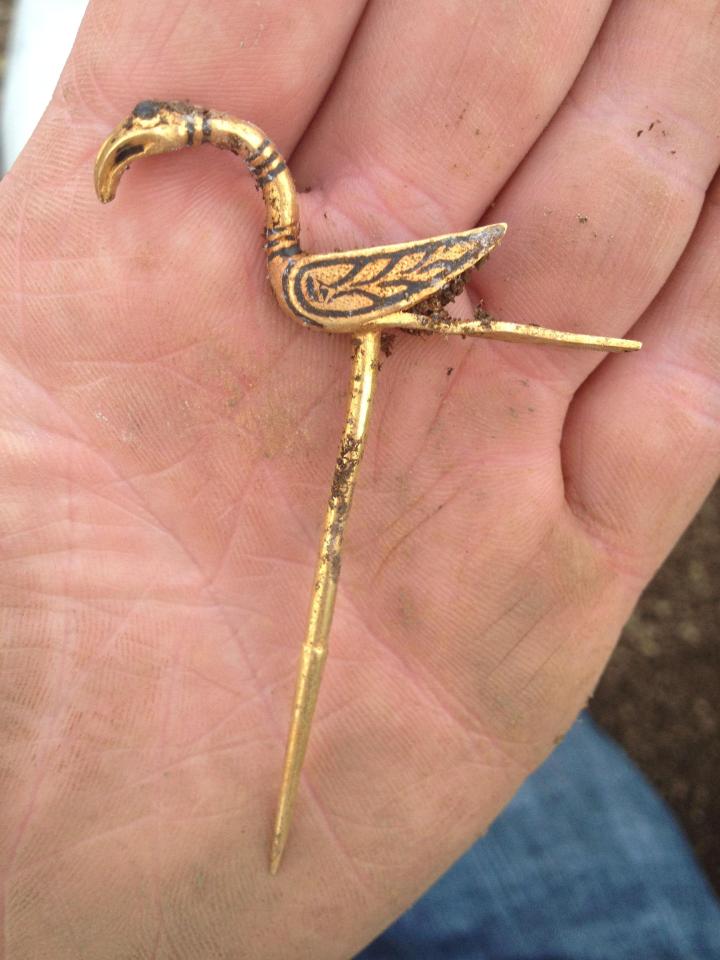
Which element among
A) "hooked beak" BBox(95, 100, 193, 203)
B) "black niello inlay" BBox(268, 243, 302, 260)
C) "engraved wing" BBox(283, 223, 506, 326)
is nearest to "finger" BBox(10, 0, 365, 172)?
"hooked beak" BBox(95, 100, 193, 203)

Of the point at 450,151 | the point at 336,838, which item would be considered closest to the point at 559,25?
the point at 450,151

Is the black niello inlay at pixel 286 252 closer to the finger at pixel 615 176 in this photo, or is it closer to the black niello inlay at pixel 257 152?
the black niello inlay at pixel 257 152

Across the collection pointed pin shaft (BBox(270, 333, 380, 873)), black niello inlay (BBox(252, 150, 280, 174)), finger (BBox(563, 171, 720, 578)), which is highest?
black niello inlay (BBox(252, 150, 280, 174))

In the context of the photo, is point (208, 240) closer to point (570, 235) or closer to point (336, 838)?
point (570, 235)

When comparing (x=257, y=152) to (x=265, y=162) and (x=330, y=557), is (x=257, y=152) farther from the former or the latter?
(x=330, y=557)

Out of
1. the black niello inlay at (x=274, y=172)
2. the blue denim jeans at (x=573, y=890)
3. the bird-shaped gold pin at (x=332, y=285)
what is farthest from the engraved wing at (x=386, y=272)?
the blue denim jeans at (x=573, y=890)

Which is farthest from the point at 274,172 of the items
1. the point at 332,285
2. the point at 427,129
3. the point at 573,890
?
the point at 573,890

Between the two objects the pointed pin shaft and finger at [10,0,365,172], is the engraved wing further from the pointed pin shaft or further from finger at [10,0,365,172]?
finger at [10,0,365,172]
